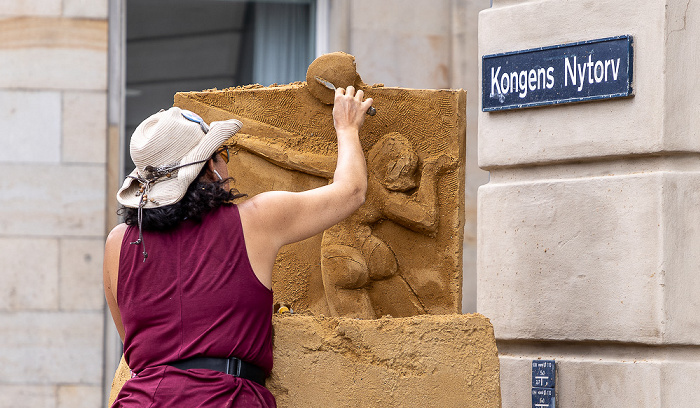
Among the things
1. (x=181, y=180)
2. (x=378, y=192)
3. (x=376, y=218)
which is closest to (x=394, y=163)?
(x=378, y=192)

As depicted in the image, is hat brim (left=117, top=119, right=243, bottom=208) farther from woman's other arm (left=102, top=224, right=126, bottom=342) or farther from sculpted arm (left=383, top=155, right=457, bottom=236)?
sculpted arm (left=383, top=155, right=457, bottom=236)

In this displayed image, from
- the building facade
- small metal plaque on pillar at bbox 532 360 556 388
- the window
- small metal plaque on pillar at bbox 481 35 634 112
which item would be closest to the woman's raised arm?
small metal plaque on pillar at bbox 481 35 634 112

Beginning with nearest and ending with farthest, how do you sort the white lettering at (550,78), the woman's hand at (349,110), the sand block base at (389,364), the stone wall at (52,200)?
the sand block base at (389,364), the woman's hand at (349,110), the white lettering at (550,78), the stone wall at (52,200)

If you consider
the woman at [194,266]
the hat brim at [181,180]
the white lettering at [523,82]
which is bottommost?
the woman at [194,266]

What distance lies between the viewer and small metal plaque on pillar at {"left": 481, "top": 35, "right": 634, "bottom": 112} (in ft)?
13.0

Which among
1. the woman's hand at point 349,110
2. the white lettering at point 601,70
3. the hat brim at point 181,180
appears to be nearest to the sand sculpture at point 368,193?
the woman's hand at point 349,110

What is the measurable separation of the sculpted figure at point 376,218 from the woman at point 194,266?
2.60 ft

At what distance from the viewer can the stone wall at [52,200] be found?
6.54 metres

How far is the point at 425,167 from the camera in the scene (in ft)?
12.8

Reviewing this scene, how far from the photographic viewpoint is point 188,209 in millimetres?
2951

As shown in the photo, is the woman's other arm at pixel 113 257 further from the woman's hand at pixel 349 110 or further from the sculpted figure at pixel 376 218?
the sculpted figure at pixel 376 218

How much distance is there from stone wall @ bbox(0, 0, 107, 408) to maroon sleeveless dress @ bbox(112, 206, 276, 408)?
12.5 ft

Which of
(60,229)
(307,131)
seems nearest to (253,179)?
(307,131)

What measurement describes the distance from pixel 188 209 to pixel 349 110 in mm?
980
